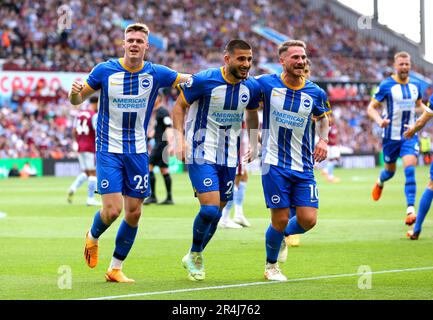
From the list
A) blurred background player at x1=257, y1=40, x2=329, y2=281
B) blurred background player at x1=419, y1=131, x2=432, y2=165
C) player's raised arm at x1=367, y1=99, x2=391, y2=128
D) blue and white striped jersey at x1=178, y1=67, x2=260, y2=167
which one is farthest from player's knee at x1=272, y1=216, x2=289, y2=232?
blurred background player at x1=419, y1=131, x2=432, y2=165

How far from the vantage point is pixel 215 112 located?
28.7 ft

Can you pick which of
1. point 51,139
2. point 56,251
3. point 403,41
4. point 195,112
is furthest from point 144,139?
point 403,41

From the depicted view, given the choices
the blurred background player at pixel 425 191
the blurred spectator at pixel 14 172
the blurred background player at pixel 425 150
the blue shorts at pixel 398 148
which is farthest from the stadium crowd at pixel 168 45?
the blurred background player at pixel 425 191

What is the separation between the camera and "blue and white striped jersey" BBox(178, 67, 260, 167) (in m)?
8.68

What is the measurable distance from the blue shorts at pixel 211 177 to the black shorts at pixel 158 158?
10.9 metres

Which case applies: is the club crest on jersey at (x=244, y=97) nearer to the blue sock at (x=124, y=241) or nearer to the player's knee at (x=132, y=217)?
the player's knee at (x=132, y=217)

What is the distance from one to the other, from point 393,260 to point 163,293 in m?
3.50

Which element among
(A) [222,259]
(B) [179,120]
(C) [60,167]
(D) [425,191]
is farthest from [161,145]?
(C) [60,167]

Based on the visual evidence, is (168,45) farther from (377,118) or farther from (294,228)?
(294,228)

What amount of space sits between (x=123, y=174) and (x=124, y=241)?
0.66m

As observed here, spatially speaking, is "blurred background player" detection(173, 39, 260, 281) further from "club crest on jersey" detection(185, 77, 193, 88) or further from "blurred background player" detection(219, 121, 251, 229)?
"blurred background player" detection(219, 121, 251, 229)

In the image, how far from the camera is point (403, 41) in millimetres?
59875

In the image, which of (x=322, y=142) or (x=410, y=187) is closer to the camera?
(x=322, y=142)
